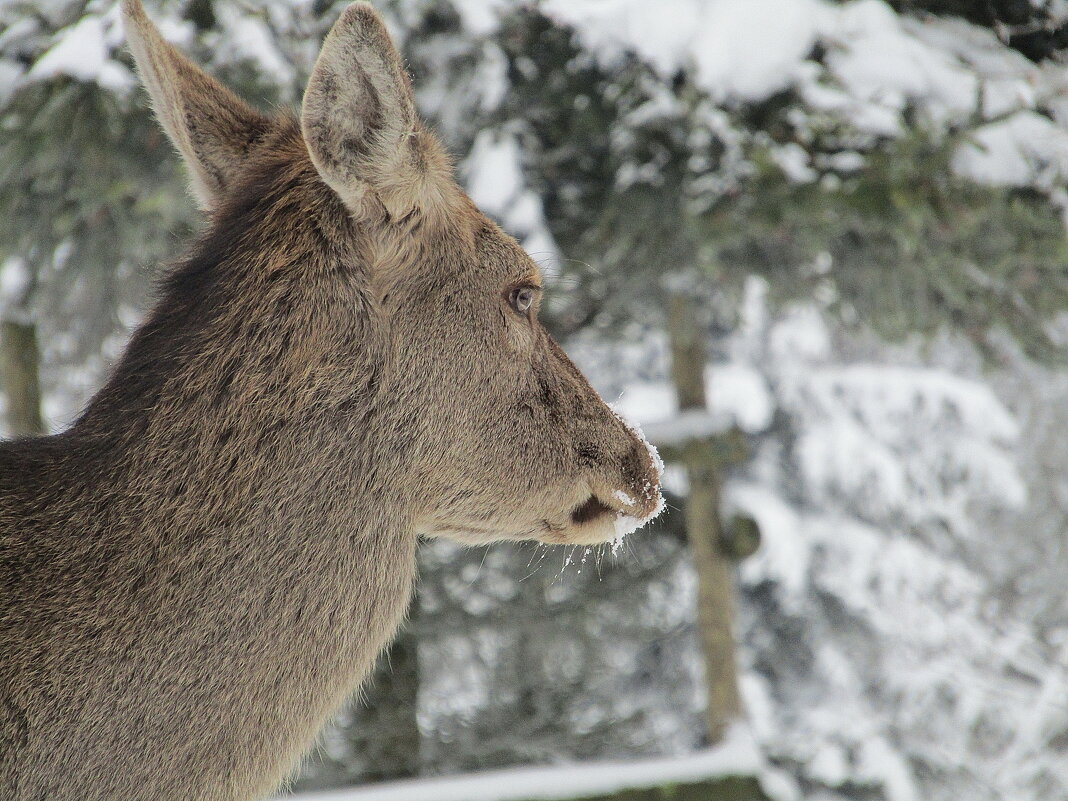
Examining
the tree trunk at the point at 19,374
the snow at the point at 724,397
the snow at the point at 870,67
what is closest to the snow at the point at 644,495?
the snow at the point at 870,67

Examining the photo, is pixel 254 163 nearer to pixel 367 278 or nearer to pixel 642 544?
pixel 367 278

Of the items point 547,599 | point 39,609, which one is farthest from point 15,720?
point 547,599

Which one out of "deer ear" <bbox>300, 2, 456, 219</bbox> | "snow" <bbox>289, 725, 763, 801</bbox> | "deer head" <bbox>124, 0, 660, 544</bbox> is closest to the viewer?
"deer ear" <bbox>300, 2, 456, 219</bbox>

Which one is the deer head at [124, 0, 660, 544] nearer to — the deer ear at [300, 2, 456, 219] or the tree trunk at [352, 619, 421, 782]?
the deer ear at [300, 2, 456, 219]

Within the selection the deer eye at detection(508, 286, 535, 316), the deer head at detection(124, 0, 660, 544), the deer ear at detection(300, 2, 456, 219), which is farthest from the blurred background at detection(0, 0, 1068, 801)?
the deer ear at detection(300, 2, 456, 219)

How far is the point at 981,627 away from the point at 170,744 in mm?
11700

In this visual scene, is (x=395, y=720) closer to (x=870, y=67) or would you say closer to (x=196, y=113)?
(x=870, y=67)

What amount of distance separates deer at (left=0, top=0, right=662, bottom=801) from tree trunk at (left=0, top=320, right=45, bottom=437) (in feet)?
14.3

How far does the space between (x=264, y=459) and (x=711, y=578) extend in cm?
520

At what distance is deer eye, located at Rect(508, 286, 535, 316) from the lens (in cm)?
221

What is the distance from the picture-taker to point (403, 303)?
205 cm

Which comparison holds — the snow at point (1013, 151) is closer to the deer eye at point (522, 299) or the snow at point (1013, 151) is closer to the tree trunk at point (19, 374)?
the deer eye at point (522, 299)

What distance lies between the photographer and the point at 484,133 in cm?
528

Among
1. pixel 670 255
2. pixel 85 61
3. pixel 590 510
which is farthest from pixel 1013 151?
pixel 85 61
